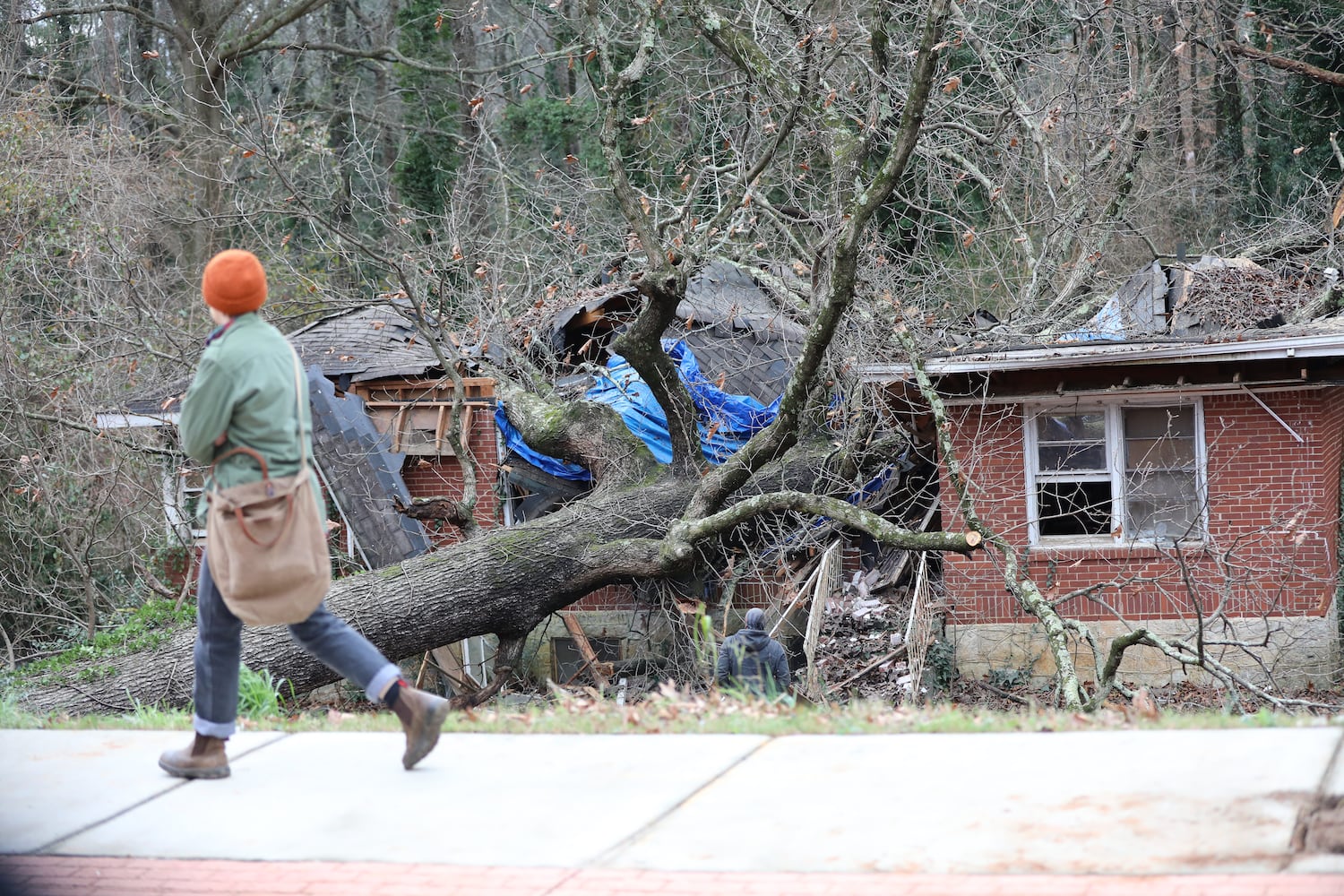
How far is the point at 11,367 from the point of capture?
Answer: 14711 mm

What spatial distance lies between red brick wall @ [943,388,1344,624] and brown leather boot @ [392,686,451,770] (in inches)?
377

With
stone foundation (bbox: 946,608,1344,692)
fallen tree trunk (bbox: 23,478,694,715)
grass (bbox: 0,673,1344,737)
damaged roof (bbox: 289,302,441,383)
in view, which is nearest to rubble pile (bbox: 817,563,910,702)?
stone foundation (bbox: 946,608,1344,692)

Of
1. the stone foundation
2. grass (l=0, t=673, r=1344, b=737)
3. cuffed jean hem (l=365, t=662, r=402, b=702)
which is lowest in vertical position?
the stone foundation

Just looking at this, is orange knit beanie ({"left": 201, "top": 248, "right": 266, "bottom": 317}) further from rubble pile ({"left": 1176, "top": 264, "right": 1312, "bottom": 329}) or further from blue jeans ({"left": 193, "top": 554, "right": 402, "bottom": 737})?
rubble pile ({"left": 1176, "top": 264, "right": 1312, "bottom": 329})

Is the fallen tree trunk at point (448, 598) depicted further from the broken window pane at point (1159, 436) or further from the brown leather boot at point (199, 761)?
the brown leather boot at point (199, 761)

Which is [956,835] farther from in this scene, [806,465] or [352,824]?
[806,465]

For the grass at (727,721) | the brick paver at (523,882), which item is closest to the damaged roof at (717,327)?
the grass at (727,721)

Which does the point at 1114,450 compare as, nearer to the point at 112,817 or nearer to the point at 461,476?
the point at 461,476

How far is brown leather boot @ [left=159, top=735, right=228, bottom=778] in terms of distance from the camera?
4.56 m

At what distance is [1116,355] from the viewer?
480 inches

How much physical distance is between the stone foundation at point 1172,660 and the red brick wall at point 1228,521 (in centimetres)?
15

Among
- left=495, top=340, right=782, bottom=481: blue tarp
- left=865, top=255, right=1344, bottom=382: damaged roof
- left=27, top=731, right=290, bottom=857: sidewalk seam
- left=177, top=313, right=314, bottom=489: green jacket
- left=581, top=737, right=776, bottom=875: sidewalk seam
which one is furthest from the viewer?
left=495, top=340, right=782, bottom=481: blue tarp

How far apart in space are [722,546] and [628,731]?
8031 millimetres

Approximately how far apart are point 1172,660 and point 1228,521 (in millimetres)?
1760
